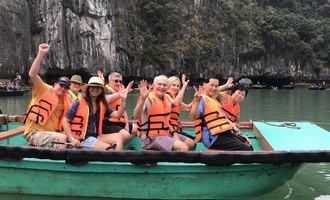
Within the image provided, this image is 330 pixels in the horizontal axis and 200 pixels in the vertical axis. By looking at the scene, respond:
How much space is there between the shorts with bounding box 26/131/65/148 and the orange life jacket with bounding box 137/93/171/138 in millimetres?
1159

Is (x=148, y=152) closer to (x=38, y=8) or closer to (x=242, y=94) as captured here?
(x=242, y=94)

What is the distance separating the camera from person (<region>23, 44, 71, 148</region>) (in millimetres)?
5840

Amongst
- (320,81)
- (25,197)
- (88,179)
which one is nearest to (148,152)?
(88,179)

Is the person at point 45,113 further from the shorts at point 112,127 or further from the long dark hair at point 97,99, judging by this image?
the shorts at point 112,127

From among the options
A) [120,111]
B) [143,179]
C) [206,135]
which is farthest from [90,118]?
[206,135]

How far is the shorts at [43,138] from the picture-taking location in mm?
5809

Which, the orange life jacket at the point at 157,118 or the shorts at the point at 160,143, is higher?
the orange life jacket at the point at 157,118

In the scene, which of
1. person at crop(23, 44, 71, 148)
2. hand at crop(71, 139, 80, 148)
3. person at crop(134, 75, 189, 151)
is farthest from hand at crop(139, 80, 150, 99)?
person at crop(23, 44, 71, 148)

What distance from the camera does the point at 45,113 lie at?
6.00 metres

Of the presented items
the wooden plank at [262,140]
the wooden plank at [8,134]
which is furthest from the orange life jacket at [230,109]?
the wooden plank at [8,134]

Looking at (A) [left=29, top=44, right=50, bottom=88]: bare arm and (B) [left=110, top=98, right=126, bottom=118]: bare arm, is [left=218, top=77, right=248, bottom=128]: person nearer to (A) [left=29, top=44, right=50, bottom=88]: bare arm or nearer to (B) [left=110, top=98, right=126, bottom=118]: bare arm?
(B) [left=110, top=98, right=126, bottom=118]: bare arm

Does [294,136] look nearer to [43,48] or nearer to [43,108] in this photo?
[43,108]

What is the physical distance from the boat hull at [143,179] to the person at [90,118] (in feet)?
1.23

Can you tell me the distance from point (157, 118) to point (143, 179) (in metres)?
0.85
